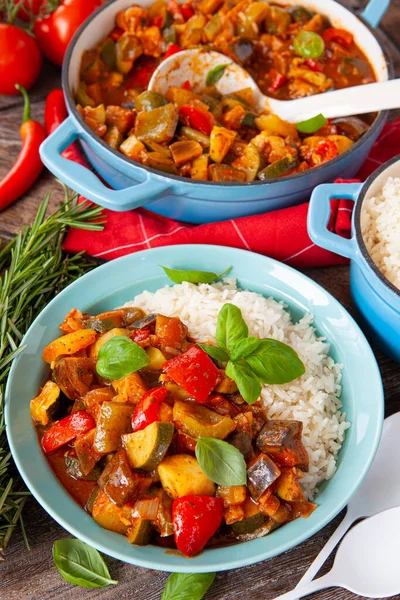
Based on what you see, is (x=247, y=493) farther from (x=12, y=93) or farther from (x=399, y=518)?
(x=12, y=93)

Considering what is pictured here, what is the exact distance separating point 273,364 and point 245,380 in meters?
0.14

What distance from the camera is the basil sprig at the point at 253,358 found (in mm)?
2135

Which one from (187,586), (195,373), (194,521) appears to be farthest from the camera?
(195,373)

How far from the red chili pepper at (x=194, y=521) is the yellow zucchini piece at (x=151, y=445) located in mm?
143

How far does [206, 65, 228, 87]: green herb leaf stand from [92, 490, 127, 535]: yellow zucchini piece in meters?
2.13

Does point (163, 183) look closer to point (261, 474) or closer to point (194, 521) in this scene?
point (261, 474)

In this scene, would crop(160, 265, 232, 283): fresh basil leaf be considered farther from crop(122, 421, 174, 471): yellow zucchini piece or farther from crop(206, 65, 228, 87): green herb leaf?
crop(206, 65, 228, 87): green herb leaf

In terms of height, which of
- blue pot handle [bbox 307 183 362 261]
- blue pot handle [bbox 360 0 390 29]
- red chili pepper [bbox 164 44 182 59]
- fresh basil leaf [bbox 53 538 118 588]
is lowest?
fresh basil leaf [bbox 53 538 118 588]

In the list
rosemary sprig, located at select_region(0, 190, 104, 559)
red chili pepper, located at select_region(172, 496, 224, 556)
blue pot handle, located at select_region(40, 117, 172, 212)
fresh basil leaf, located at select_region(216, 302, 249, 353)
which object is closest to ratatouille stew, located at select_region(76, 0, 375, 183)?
blue pot handle, located at select_region(40, 117, 172, 212)

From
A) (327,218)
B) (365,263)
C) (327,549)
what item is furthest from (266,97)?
(327,549)

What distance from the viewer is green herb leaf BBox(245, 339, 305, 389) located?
2174mm

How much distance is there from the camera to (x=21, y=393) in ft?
7.42

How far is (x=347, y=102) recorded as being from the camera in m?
2.96

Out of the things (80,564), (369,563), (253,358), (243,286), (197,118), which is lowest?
(369,563)
